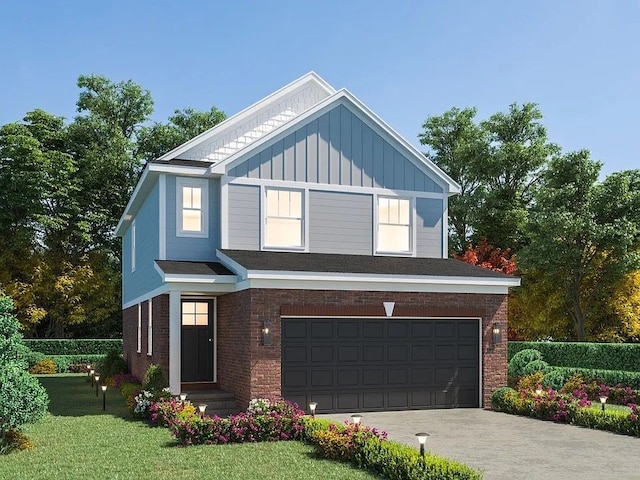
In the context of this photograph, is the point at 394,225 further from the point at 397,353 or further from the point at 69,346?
the point at 69,346

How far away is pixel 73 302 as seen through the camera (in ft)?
131

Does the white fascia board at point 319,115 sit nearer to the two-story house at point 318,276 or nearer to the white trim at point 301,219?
the two-story house at point 318,276

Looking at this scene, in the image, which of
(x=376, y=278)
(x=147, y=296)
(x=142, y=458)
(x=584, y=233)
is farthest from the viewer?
(x=584, y=233)

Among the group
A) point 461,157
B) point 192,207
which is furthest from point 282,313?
point 461,157

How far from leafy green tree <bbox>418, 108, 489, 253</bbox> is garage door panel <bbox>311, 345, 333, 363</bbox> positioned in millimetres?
24150

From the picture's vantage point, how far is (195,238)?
1972cm

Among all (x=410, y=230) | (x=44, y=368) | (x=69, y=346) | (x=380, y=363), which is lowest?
(x=44, y=368)

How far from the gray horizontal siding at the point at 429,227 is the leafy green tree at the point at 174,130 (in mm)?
24487

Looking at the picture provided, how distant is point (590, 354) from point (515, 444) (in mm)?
12994

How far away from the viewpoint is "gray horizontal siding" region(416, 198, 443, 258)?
21.6 meters

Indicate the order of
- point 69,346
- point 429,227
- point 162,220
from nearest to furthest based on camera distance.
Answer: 1. point 162,220
2. point 429,227
3. point 69,346

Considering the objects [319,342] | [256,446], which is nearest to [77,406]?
[319,342]

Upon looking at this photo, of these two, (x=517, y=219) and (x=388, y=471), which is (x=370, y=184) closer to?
(x=388, y=471)

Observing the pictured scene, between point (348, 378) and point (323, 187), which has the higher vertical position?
point (323, 187)
